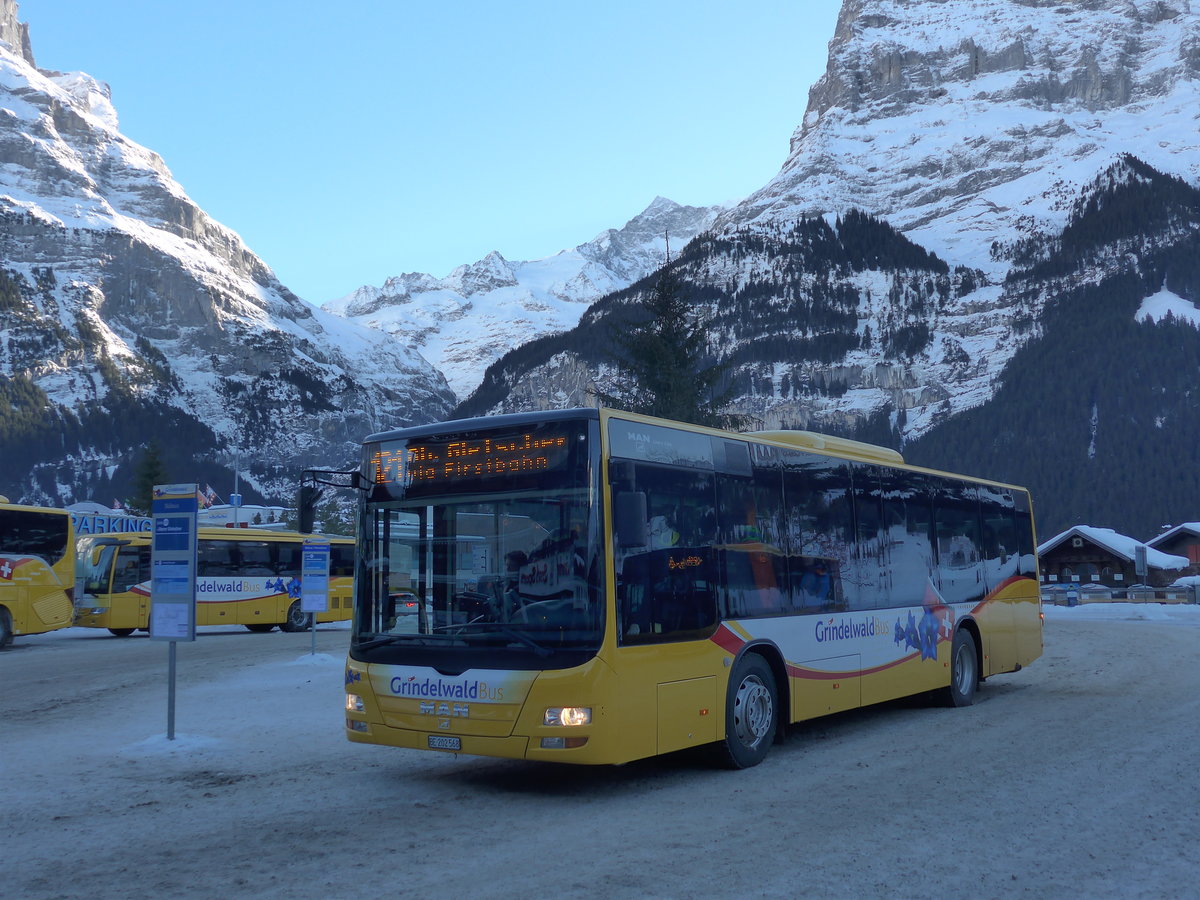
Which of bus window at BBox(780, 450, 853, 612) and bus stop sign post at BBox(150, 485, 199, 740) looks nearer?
bus window at BBox(780, 450, 853, 612)

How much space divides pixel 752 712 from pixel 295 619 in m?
26.8

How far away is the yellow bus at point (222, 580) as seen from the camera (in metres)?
29.6

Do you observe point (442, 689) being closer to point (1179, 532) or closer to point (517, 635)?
point (517, 635)

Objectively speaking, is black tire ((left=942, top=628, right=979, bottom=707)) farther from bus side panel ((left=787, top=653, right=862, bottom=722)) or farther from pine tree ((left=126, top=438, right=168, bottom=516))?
pine tree ((left=126, top=438, right=168, bottom=516))

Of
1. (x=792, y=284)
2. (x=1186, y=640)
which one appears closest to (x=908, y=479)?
(x=1186, y=640)

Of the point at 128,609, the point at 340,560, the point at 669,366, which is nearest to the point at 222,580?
the point at 128,609

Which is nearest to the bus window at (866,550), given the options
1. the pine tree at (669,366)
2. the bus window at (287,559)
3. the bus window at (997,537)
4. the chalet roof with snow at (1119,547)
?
the bus window at (997,537)

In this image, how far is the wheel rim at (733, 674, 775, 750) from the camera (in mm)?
9164

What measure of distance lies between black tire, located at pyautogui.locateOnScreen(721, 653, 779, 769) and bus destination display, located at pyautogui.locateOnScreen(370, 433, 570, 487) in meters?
2.39

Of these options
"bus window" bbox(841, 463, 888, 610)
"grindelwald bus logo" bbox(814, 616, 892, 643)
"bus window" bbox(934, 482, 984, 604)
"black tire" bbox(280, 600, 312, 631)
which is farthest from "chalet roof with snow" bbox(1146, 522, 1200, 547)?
"grindelwald bus logo" bbox(814, 616, 892, 643)

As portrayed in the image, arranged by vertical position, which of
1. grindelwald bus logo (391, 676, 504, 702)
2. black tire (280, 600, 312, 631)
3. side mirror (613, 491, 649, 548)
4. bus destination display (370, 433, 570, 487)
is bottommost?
grindelwald bus logo (391, 676, 504, 702)

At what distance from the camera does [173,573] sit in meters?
10.7

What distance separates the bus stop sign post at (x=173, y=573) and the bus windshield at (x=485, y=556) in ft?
8.83

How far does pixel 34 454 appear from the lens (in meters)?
167
